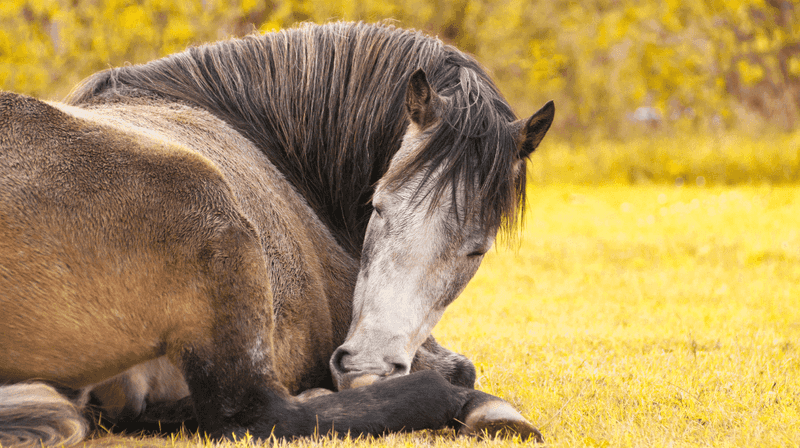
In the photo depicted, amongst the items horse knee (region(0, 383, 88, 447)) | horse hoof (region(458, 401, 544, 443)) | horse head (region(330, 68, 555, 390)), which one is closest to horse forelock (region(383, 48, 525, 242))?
horse head (region(330, 68, 555, 390))

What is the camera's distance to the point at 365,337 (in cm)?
269

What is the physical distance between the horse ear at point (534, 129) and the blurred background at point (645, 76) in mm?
10376

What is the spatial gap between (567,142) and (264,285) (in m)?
16.4

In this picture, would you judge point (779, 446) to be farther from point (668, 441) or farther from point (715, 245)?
point (715, 245)

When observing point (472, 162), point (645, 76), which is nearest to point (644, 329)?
point (472, 162)

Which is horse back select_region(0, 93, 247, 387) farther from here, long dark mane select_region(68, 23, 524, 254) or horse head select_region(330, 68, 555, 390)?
long dark mane select_region(68, 23, 524, 254)

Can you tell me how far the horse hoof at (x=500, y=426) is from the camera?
2.59m

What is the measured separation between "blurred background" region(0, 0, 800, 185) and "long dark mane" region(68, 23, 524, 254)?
949 cm

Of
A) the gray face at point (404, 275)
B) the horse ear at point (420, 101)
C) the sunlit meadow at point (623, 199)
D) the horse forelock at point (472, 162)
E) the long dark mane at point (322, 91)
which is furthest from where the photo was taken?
the long dark mane at point (322, 91)

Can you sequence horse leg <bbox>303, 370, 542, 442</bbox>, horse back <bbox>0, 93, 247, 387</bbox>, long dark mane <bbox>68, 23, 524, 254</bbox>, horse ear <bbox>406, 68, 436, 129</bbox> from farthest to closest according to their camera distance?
long dark mane <bbox>68, 23, 524, 254</bbox> < horse ear <bbox>406, 68, 436, 129</bbox> < horse leg <bbox>303, 370, 542, 442</bbox> < horse back <bbox>0, 93, 247, 387</bbox>

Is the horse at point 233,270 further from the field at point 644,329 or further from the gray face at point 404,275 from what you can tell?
the field at point 644,329

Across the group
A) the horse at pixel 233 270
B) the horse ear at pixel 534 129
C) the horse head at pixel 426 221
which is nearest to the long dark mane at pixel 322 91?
the horse at pixel 233 270

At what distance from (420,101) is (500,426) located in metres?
1.38

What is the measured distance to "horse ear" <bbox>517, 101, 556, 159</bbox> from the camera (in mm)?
3057
